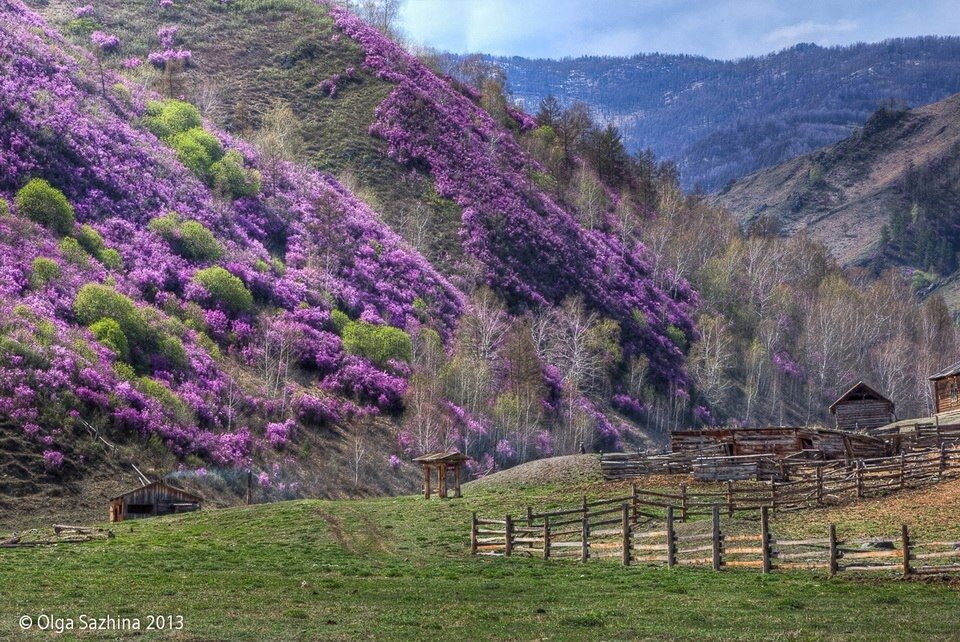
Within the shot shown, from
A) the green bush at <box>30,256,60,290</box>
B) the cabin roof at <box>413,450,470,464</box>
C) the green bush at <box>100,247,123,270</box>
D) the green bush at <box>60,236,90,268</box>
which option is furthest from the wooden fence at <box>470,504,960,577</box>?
the green bush at <box>100,247,123,270</box>

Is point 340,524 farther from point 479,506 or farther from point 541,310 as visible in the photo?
point 541,310

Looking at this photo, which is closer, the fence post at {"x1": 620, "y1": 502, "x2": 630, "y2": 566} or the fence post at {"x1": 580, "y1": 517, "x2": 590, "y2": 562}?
the fence post at {"x1": 620, "y1": 502, "x2": 630, "y2": 566}

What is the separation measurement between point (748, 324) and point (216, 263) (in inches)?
2924

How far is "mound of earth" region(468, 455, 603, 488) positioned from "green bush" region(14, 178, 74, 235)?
131ft

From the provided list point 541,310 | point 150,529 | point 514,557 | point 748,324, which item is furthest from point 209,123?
point 514,557

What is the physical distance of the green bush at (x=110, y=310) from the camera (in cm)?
7969

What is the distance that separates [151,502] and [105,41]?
91.4 m

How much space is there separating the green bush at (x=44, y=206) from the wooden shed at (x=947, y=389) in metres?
68.6

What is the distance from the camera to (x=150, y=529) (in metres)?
51.3

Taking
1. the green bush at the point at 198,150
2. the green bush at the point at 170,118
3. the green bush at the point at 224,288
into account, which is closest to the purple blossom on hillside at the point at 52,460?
the green bush at the point at 224,288

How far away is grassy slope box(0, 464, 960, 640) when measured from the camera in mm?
25625

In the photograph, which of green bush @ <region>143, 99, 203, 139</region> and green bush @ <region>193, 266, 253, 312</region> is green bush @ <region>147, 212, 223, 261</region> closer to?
green bush @ <region>193, 266, 253, 312</region>

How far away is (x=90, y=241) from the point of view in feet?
291

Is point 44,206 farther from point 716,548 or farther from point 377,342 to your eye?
point 716,548
